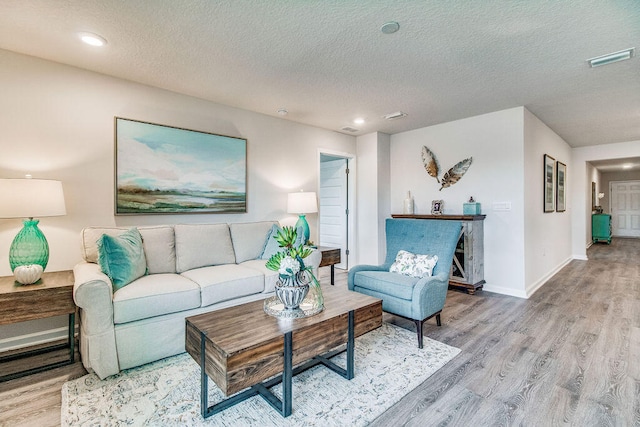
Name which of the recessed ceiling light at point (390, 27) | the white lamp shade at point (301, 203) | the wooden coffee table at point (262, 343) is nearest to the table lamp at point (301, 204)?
the white lamp shade at point (301, 203)

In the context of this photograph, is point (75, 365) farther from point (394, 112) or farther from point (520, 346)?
point (394, 112)

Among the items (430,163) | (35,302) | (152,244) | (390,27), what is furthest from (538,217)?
(35,302)

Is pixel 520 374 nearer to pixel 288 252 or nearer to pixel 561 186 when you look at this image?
pixel 288 252

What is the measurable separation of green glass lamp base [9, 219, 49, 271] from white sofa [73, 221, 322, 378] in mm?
278

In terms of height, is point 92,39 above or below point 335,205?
above

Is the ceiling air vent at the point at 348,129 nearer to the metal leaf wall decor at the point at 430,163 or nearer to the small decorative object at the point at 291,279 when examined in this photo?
the metal leaf wall decor at the point at 430,163

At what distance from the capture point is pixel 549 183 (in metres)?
4.93

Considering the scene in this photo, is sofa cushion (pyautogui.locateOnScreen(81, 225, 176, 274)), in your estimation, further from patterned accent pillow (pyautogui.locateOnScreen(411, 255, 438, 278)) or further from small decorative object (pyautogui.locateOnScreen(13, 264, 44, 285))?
patterned accent pillow (pyautogui.locateOnScreen(411, 255, 438, 278))

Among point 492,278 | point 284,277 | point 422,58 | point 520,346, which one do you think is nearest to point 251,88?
point 422,58

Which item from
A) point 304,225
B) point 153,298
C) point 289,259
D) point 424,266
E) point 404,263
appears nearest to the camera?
point 289,259

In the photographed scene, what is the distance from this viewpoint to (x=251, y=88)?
327cm

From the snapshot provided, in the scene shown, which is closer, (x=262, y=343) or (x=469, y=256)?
(x=262, y=343)

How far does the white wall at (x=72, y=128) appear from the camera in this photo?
2.54m

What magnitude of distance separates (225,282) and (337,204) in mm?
3275
